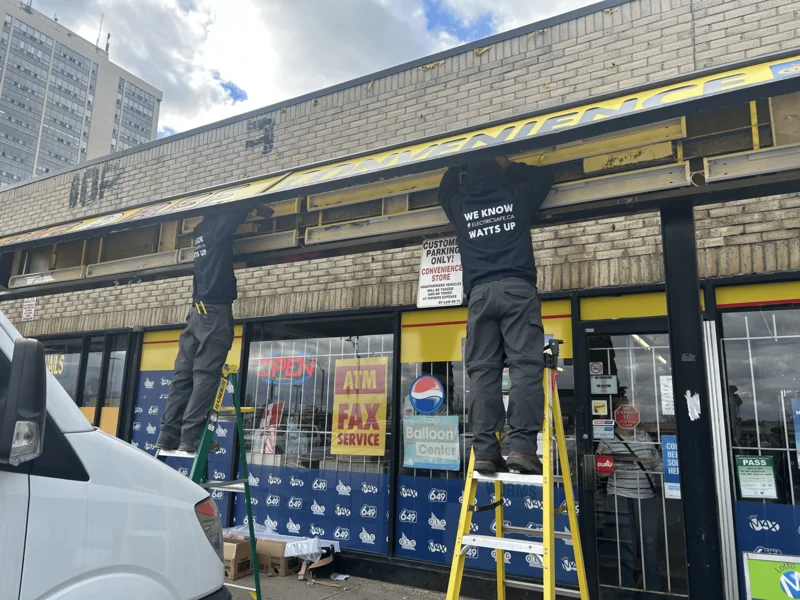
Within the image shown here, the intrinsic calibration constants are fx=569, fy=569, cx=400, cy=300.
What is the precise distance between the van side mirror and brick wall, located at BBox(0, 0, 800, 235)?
15.2 feet

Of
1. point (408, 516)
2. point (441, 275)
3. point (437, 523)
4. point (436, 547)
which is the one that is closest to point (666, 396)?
point (441, 275)

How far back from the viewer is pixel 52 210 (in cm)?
956

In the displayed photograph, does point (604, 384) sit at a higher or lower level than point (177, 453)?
higher

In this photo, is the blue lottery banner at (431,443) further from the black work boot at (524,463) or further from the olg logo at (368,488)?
the black work boot at (524,463)

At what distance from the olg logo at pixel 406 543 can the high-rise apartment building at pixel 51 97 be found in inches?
4372

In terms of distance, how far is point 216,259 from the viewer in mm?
4312

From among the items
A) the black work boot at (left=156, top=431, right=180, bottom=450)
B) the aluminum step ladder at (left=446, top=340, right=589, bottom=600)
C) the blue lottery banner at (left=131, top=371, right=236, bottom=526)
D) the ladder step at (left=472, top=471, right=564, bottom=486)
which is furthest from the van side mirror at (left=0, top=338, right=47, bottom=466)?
the blue lottery banner at (left=131, top=371, right=236, bottom=526)

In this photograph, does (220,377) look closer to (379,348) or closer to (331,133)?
(379,348)

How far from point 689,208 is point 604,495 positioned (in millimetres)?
2769

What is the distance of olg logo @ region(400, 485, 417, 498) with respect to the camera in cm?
561

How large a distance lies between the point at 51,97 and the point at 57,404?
391 feet

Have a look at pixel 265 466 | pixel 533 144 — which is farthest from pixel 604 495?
pixel 265 466

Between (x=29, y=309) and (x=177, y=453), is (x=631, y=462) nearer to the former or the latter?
(x=177, y=453)

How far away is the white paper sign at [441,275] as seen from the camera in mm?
3994
